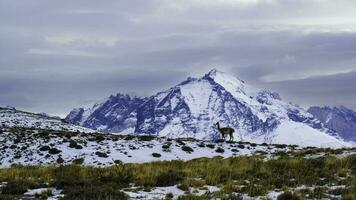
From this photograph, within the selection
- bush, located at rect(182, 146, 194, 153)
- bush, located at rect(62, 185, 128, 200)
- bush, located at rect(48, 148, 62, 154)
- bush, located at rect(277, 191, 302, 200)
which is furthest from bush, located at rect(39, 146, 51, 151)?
bush, located at rect(277, 191, 302, 200)

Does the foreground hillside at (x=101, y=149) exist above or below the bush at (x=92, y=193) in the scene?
above

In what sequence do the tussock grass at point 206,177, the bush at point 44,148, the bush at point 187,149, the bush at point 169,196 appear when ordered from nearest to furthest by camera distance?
1. the bush at point 169,196
2. the tussock grass at point 206,177
3. the bush at point 44,148
4. the bush at point 187,149

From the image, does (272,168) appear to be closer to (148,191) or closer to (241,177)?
(241,177)

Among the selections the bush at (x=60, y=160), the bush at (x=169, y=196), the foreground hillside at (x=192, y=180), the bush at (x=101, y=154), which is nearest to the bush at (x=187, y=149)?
the bush at (x=101, y=154)

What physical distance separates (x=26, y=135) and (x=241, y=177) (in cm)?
2757

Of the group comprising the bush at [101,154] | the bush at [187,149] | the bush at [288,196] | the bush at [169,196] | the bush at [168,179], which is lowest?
the bush at [169,196]

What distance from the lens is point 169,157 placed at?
135 ft

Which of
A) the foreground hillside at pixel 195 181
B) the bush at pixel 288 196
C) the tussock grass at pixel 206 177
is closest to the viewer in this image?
the bush at pixel 288 196

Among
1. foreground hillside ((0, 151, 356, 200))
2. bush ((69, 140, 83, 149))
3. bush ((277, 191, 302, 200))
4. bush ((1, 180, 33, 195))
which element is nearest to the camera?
bush ((277, 191, 302, 200))

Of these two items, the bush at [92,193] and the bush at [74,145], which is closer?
the bush at [92,193]

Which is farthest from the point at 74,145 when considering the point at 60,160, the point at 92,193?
the point at 92,193

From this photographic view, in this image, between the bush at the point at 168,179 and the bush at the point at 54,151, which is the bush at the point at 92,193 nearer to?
the bush at the point at 168,179

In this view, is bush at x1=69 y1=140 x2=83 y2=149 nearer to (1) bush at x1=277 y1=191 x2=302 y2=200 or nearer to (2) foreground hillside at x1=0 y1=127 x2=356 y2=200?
(2) foreground hillside at x1=0 y1=127 x2=356 y2=200

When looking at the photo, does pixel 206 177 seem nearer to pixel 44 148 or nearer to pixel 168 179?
pixel 168 179
